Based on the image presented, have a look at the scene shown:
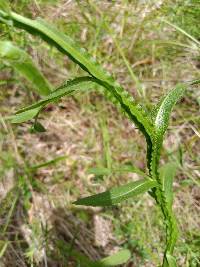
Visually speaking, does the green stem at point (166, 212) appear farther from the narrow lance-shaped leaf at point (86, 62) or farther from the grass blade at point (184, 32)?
the grass blade at point (184, 32)

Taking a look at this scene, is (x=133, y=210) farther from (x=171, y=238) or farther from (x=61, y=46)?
(x=61, y=46)

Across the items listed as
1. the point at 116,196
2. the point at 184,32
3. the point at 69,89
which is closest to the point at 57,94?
the point at 69,89

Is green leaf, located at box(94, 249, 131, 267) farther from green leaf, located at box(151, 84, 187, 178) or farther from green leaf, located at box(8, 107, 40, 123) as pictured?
green leaf, located at box(8, 107, 40, 123)

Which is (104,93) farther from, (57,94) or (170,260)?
(170,260)

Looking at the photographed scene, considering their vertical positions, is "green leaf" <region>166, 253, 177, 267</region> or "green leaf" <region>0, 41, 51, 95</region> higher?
"green leaf" <region>0, 41, 51, 95</region>

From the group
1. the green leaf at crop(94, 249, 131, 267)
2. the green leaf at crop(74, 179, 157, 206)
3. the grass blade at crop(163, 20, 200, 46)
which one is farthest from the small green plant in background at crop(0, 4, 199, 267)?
the grass blade at crop(163, 20, 200, 46)

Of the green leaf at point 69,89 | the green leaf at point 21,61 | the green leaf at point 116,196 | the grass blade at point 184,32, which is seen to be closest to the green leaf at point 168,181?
the green leaf at point 116,196

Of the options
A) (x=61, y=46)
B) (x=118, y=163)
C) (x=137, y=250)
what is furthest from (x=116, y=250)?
(x=61, y=46)
